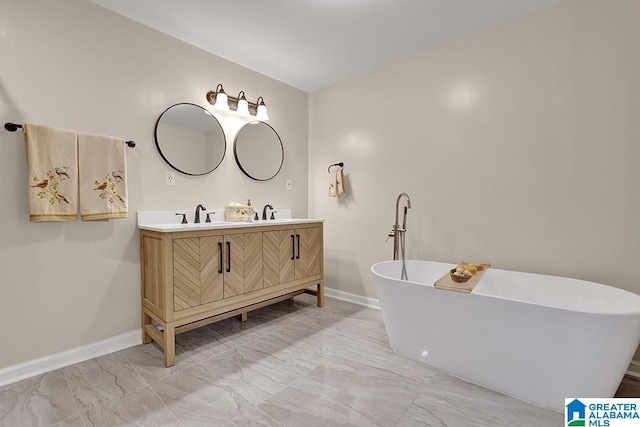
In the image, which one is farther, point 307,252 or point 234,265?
point 307,252

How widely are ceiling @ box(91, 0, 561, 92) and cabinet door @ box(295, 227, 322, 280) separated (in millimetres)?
1702

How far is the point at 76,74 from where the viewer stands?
2.03 m

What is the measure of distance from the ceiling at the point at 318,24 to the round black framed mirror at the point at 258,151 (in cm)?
65

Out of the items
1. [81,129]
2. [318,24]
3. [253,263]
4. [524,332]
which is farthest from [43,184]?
[524,332]

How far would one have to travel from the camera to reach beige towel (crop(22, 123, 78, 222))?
180 centimetres

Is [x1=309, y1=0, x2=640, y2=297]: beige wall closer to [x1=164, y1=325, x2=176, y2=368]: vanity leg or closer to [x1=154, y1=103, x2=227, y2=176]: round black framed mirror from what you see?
[x1=154, y1=103, x2=227, y2=176]: round black framed mirror

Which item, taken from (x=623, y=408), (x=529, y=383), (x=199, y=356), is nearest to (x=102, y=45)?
(x=199, y=356)

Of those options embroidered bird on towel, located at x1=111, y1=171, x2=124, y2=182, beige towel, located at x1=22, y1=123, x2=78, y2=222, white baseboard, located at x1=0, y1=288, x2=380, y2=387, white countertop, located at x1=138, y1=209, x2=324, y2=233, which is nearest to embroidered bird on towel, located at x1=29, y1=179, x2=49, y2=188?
beige towel, located at x1=22, y1=123, x2=78, y2=222

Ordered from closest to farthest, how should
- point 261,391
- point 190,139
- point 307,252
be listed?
point 261,391 → point 190,139 → point 307,252

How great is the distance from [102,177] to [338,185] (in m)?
2.11

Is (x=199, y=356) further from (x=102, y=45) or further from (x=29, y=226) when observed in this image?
(x=102, y=45)

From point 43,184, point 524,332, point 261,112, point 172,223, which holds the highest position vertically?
point 261,112

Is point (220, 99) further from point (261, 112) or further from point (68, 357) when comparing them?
point (68, 357)

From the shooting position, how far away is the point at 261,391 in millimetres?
1728
